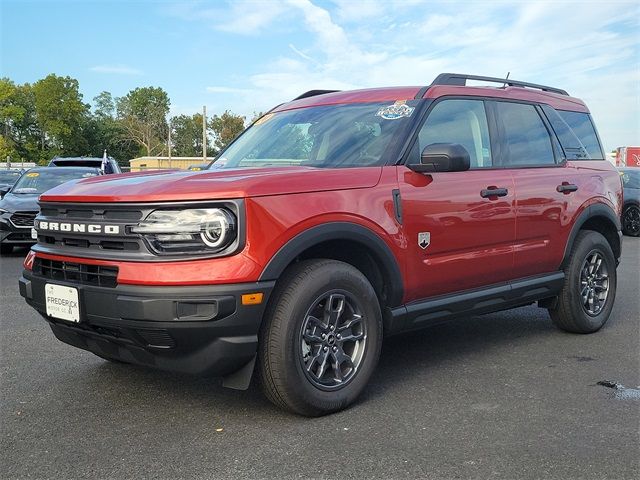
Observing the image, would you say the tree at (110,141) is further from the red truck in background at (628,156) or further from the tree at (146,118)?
the red truck in background at (628,156)

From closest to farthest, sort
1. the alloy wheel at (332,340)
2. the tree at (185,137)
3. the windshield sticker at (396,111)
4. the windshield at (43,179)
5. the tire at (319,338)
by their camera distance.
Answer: the tire at (319,338), the alloy wheel at (332,340), the windshield sticker at (396,111), the windshield at (43,179), the tree at (185,137)

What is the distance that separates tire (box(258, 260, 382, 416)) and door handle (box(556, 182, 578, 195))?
6.95ft

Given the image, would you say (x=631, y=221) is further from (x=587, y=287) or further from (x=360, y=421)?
(x=360, y=421)

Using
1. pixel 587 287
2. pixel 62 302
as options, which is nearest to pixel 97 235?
pixel 62 302

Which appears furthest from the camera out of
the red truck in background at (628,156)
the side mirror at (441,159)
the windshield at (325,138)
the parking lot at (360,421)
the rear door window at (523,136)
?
the red truck in background at (628,156)

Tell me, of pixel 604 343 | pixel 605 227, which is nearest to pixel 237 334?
pixel 604 343

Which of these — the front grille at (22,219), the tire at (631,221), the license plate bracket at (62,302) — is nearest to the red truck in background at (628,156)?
the tire at (631,221)

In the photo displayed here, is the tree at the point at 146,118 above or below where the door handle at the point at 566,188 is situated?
above

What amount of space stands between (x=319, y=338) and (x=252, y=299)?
0.55 m

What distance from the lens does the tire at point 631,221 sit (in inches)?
602

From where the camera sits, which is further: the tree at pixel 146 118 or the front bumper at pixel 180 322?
the tree at pixel 146 118

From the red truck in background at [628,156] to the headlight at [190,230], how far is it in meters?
30.5

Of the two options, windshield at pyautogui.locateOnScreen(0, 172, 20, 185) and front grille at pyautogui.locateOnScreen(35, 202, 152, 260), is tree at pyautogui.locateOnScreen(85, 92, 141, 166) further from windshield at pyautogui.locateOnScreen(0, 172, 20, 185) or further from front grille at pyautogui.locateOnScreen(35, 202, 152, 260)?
front grille at pyautogui.locateOnScreen(35, 202, 152, 260)

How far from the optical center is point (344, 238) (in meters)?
3.62
